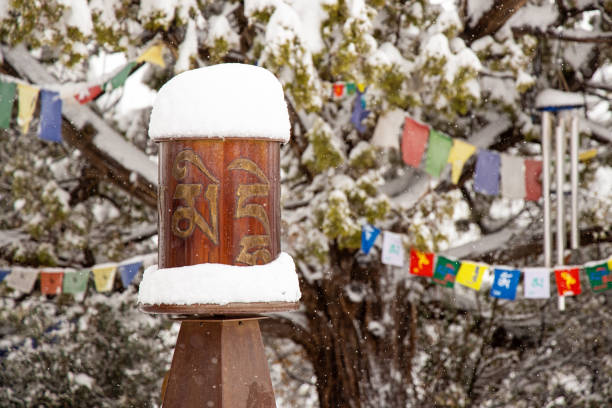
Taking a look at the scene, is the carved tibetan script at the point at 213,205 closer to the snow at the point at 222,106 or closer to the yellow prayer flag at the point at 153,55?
the snow at the point at 222,106

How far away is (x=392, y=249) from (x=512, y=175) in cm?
136

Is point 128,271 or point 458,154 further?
point 128,271

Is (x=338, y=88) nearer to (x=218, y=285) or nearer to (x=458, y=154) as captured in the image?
(x=458, y=154)

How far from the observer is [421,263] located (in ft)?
24.3

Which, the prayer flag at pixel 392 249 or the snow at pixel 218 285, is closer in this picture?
the snow at pixel 218 285

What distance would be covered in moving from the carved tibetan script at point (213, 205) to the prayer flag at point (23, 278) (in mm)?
6059

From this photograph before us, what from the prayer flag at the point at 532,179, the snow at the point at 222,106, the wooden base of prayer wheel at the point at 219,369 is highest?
the prayer flag at the point at 532,179

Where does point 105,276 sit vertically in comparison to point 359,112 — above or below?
below

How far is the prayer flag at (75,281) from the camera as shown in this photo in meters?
8.36

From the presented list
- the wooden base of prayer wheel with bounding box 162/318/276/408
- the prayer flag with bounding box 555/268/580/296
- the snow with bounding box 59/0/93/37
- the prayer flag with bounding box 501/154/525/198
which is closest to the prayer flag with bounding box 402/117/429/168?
the prayer flag with bounding box 501/154/525/198

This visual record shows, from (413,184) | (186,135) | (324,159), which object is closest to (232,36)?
(324,159)

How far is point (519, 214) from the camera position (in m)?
9.11

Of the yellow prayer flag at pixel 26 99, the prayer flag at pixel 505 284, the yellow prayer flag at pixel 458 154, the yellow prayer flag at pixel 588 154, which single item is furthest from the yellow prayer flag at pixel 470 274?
the yellow prayer flag at pixel 26 99

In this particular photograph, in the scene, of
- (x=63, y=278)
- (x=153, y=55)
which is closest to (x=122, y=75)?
(x=153, y=55)
